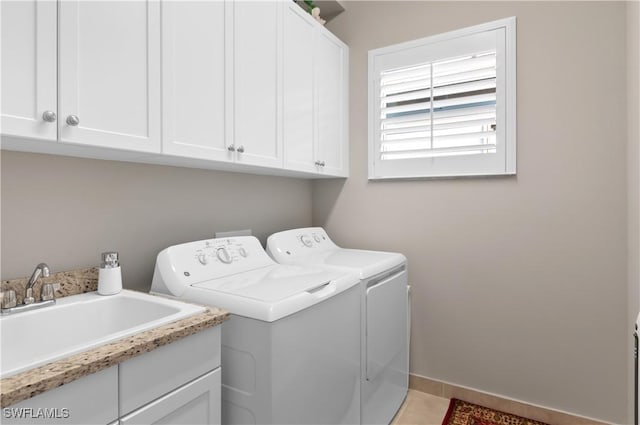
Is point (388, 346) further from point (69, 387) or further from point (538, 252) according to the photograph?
point (69, 387)

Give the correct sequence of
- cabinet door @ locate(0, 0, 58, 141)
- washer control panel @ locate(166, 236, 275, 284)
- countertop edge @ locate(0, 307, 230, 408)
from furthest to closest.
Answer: washer control panel @ locate(166, 236, 275, 284), cabinet door @ locate(0, 0, 58, 141), countertop edge @ locate(0, 307, 230, 408)

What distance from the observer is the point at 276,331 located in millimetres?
1159

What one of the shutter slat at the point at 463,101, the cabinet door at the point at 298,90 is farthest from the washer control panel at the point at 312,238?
the shutter slat at the point at 463,101

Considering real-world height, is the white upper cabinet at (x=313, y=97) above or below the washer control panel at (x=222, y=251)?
above

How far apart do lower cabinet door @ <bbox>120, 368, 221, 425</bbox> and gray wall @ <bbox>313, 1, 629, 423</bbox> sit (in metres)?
1.58

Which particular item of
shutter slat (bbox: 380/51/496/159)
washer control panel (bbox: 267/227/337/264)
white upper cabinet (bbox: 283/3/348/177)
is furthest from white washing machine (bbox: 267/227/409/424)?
shutter slat (bbox: 380/51/496/159)

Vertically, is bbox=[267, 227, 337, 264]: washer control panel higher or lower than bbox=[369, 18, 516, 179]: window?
lower

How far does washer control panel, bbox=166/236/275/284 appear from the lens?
148cm

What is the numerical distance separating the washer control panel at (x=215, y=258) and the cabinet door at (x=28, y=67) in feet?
2.20

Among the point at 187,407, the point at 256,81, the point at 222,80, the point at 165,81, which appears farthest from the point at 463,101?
the point at 187,407

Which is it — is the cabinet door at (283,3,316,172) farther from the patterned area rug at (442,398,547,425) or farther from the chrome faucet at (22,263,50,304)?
the patterned area rug at (442,398,547,425)

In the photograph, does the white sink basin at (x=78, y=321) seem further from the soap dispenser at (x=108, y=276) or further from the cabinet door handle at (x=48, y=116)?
the cabinet door handle at (x=48, y=116)

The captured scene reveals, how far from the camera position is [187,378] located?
40.4 inches

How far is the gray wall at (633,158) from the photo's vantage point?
1.56 m
